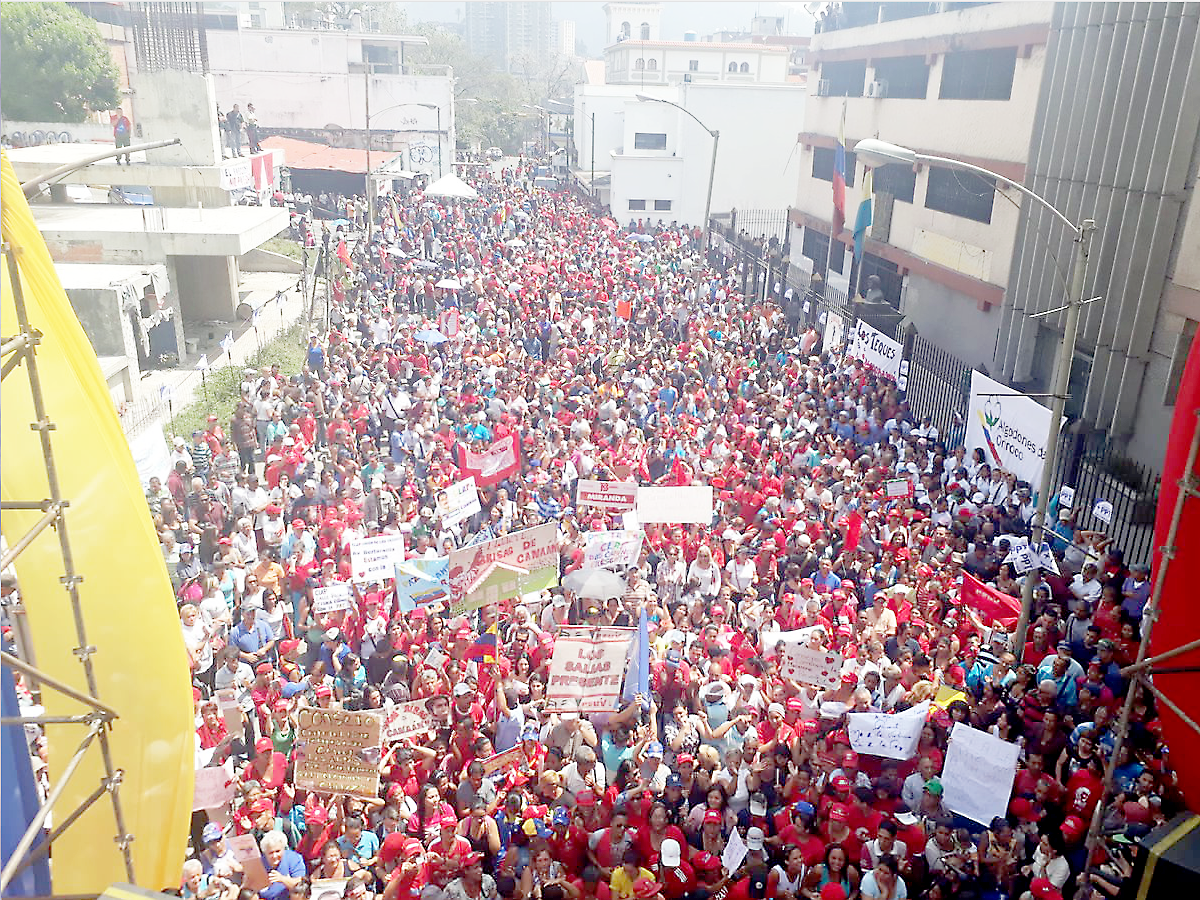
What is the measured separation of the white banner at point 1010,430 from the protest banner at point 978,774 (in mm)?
5394

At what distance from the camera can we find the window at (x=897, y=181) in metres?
24.3

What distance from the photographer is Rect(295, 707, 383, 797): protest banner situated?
6.79 meters

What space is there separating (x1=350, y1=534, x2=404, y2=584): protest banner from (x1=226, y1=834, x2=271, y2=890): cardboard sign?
3.72m

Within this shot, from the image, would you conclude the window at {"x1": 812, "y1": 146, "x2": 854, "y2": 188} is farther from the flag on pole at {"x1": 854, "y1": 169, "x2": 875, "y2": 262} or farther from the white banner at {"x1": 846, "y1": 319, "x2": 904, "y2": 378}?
the white banner at {"x1": 846, "y1": 319, "x2": 904, "y2": 378}

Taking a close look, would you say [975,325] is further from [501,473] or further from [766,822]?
[766,822]

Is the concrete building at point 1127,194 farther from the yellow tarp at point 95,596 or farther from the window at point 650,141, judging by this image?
the window at point 650,141

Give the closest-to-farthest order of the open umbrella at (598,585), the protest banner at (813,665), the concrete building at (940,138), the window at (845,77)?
the protest banner at (813,665)
the open umbrella at (598,585)
the concrete building at (940,138)
the window at (845,77)

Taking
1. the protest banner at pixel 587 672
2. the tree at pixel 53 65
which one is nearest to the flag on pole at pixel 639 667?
the protest banner at pixel 587 672

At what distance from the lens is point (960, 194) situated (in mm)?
21734

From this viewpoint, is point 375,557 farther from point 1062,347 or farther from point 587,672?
point 1062,347

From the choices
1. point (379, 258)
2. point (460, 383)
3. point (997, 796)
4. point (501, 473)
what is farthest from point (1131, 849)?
point (379, 258)

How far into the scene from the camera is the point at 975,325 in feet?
70.0

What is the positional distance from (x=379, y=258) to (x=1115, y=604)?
24549 mm

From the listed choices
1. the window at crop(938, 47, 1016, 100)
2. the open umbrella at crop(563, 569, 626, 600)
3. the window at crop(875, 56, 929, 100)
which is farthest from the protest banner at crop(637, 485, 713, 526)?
the window at crop(875, 56, 929, 100)
